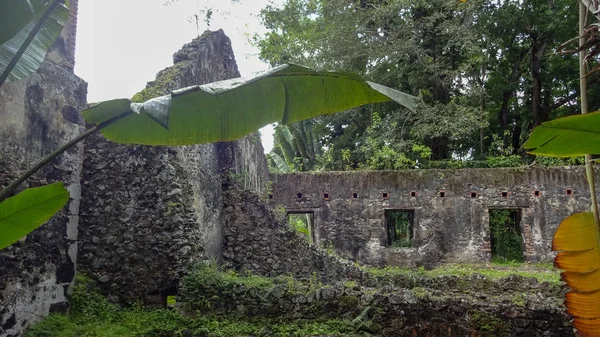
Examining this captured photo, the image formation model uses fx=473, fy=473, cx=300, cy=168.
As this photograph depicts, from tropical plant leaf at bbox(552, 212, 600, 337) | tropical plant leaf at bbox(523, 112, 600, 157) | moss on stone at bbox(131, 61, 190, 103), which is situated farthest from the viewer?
moss on stone at bbox(131, 61, 190, 103)

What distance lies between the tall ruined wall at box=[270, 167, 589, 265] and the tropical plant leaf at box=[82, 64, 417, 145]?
7889 mm

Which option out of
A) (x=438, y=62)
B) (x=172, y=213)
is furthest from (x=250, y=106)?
(x=438, y=62)

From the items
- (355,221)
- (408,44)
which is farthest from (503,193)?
(408,44)

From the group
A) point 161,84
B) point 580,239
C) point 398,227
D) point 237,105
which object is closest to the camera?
point 580,239

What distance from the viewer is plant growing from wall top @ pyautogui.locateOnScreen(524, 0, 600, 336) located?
4.56ft

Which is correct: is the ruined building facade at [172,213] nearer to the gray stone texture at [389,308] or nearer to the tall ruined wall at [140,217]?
the tall ruined wall at [140,217]

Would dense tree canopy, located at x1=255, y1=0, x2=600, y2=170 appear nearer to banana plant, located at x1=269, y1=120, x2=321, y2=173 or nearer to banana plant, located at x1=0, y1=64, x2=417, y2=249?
banana plant, located at x1=269, y1=120, x2=321, y2=173

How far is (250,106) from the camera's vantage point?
222 centimetres

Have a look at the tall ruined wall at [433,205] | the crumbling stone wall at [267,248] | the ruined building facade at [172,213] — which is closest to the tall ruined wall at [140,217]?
the ruined building facade at [172,213]

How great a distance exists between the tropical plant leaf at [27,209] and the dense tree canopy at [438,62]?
9166 millimetres

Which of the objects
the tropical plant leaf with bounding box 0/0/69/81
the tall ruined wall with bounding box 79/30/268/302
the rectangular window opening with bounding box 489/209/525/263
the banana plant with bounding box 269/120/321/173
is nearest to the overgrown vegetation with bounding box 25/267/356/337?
the tall ruined wall with bounding box 79/30/268/302

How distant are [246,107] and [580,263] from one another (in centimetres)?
152

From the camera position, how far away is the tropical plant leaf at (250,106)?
2.11 m

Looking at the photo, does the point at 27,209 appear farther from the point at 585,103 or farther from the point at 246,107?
the point at 585,103
